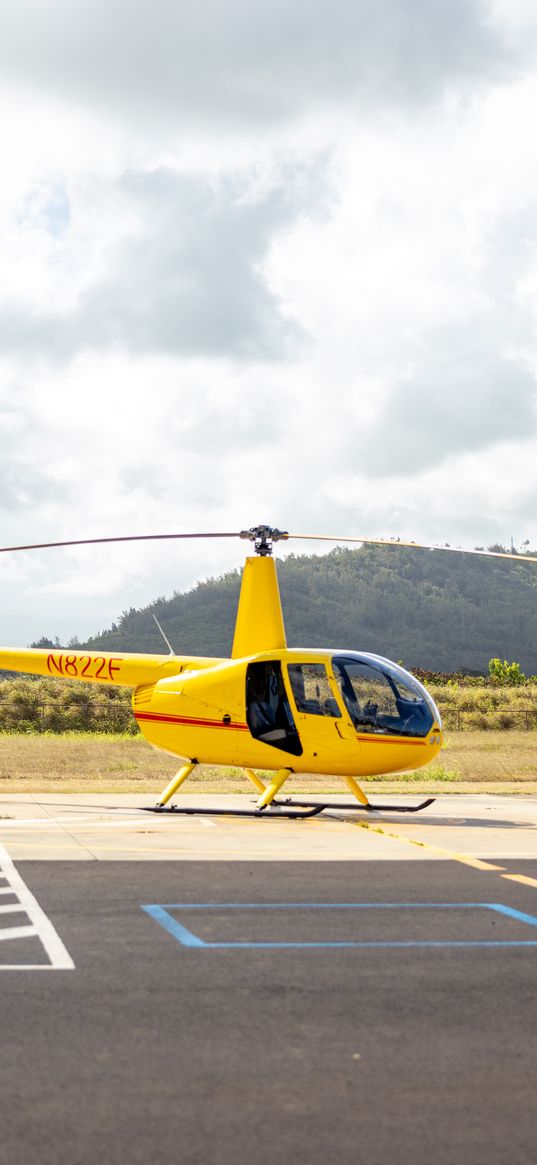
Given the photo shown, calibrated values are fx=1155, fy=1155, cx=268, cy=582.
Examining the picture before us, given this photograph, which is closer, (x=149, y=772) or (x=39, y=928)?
(x=39, y=928)

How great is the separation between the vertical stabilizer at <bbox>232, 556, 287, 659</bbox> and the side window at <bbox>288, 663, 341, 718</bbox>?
1.10m

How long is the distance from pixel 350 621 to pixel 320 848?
560 ft

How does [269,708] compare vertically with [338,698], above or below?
below

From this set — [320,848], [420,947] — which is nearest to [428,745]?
[320,848]

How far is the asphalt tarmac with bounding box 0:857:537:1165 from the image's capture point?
5363mm

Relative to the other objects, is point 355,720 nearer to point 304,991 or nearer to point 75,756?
point 304,991

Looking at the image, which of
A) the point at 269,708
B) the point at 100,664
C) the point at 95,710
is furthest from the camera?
the point at 95,710

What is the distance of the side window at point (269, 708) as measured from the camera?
61.4 ft

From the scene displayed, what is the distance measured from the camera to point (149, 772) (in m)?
27.7

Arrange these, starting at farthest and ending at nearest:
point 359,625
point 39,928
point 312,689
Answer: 1. point 359,625
2. point 312,689
3. point 39,928

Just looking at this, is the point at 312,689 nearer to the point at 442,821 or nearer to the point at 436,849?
the point at 442,821

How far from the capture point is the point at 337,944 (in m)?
9.62

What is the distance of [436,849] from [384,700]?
3.39 m

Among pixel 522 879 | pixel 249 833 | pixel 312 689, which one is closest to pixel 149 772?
pixel 312 689
